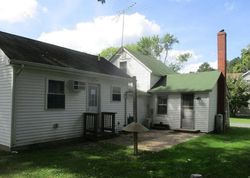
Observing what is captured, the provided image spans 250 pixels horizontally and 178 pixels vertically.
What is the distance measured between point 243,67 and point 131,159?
6038 centimetres

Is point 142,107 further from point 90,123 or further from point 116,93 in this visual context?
point 90,123

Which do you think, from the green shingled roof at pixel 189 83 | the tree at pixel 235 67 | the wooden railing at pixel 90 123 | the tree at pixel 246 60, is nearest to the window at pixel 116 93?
the wooden railing at pixel 90 123

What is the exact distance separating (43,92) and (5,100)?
1363mm

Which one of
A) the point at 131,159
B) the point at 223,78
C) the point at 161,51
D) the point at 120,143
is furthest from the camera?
the point at 161,51

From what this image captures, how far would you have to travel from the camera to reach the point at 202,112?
15.4 metres

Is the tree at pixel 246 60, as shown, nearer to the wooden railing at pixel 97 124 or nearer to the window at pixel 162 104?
the window at pixel 162 104

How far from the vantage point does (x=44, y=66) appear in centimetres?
963

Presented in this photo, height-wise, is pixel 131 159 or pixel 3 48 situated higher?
pixel 3 48

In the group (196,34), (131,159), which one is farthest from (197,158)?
(196,34)

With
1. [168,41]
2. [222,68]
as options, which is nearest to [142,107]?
[222,68]

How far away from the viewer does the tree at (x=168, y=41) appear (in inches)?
1780

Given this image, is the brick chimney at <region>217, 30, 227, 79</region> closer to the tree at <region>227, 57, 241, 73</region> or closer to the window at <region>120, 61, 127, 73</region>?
the window at <region>120, 61, 127, 73</region>

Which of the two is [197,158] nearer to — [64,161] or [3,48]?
[64,161]

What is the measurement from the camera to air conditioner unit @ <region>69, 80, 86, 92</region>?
11.0 metres
